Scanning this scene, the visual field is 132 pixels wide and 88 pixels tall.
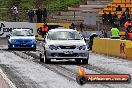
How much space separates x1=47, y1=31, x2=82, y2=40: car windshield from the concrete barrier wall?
14.9 feet

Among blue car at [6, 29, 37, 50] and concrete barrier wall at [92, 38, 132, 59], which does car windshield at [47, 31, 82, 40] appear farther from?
blue car at [6, 29, 37, 50]

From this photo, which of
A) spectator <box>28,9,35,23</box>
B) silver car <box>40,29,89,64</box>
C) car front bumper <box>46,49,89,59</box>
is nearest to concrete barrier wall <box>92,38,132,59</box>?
silver car <box>40,29,89,64</box>

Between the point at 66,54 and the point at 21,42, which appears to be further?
the point at 21,42

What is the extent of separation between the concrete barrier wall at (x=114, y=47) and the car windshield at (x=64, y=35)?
4555 mm

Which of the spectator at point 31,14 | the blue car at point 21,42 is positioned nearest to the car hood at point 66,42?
the blue car at point 21,42

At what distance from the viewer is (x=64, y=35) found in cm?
2159

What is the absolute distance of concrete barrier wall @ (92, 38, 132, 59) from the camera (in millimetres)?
25441

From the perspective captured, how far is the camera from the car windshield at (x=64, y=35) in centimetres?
2136

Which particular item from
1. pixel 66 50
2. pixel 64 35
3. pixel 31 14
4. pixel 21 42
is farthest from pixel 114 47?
pixel 31 14

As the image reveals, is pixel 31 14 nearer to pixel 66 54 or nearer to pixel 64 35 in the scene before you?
pixel 64 35

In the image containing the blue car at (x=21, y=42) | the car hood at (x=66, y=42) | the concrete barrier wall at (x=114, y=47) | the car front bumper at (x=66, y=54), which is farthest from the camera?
the blue car at (x=21, y=42)

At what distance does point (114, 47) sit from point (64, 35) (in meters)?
7.08

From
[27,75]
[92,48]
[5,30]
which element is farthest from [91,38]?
[27,75]

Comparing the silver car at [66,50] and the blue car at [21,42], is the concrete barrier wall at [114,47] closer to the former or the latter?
the blue car at [21,42]
